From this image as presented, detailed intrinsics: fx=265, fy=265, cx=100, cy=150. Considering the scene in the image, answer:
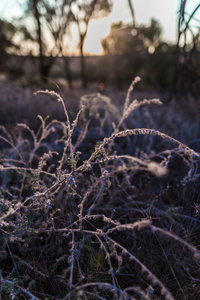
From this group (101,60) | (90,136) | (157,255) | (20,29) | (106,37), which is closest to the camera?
(157,255)

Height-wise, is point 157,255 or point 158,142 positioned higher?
point 158,142

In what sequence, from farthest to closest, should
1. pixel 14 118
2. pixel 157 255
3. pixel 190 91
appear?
pixel 190 91 → pixel 14 118 → pixel 157 255

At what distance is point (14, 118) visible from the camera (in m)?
3.36

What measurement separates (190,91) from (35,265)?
3.98m

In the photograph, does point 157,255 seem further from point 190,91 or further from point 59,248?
point 190,91

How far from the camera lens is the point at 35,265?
1.37m

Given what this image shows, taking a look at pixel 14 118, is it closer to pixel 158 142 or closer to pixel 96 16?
pixel 158 142

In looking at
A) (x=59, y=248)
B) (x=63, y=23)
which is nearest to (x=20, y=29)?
(x=63, y=23)

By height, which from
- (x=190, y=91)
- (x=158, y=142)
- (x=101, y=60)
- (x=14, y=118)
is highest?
(x=101, y=60)

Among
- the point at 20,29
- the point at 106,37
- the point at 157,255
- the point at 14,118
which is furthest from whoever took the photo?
the point at 106,37

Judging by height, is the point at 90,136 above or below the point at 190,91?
below

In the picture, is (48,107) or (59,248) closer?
(59,248)

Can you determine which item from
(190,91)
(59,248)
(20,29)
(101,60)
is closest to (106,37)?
(101,60)

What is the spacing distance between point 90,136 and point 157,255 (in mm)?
1675
